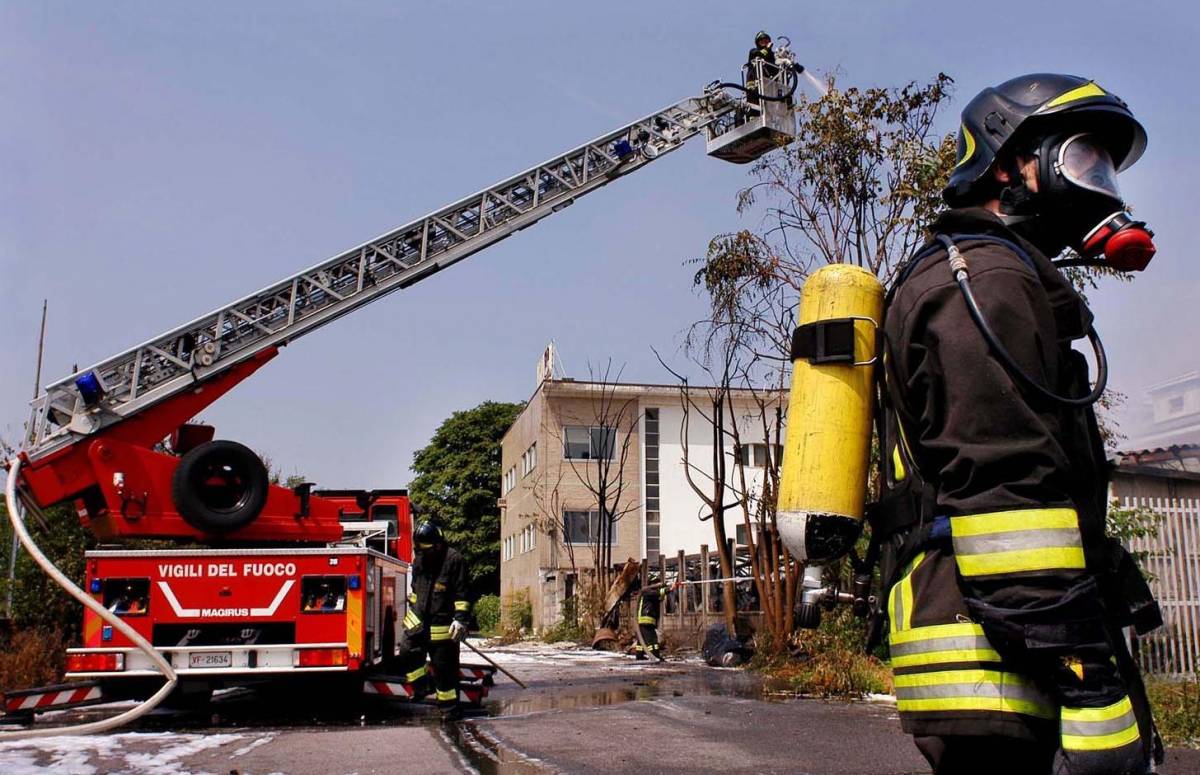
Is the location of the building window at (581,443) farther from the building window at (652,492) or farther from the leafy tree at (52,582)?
the leafy tree at (52,582)

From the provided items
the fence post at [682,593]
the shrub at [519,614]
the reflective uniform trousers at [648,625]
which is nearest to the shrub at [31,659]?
the reflective uniform trousers at [648,625]

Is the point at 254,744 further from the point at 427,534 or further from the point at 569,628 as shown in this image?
the point at 569,628

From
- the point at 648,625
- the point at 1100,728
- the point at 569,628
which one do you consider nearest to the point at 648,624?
the point at 648,625

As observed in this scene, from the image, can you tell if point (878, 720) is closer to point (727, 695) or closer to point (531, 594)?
point (727, 695)

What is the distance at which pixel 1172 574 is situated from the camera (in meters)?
9.42

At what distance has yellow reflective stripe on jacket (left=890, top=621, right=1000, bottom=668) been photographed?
6.59 ft

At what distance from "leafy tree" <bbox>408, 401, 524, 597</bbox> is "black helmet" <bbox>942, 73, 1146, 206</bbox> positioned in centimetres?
4849

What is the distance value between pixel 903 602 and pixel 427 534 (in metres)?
8.22

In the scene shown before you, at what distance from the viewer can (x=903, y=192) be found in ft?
39.3

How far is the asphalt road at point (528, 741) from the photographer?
611 centimetres

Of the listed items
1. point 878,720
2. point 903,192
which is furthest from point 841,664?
point 903,192

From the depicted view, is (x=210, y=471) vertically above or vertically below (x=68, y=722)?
above

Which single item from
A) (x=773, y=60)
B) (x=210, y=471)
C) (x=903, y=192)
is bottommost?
(x=210, y=471)

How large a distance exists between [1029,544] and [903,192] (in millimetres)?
10692
